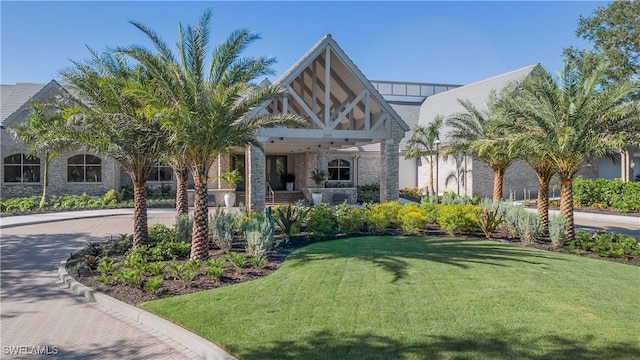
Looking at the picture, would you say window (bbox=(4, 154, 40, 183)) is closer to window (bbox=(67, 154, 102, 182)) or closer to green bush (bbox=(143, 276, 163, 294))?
window (bbox=(67, 154, 102, 182))

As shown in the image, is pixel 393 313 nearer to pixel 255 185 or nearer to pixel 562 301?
pixel 562 301

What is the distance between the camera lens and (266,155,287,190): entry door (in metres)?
31.5

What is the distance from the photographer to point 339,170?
30.5m

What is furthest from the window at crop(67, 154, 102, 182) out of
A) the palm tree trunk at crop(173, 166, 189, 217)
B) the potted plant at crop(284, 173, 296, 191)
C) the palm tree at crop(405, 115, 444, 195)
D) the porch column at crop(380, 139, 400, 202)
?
the palm tree at crop(405, 115, 444, 195)

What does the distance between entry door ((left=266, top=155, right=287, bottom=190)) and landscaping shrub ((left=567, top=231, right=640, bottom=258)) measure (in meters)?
22.7

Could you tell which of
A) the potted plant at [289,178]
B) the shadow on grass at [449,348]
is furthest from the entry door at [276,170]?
the shadow on grass at [449,348]

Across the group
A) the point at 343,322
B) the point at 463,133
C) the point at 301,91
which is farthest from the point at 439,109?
the point at 343,322

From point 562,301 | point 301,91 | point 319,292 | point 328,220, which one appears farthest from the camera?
point 301,91

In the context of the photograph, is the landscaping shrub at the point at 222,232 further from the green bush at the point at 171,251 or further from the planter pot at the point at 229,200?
the planter pot at the point at 229,200

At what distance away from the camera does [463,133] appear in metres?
20.7

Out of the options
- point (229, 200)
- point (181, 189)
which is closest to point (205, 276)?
point (181, 189)

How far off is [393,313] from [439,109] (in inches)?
1230

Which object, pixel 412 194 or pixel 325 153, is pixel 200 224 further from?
pixel 412 194

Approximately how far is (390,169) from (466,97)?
16.5 metres
